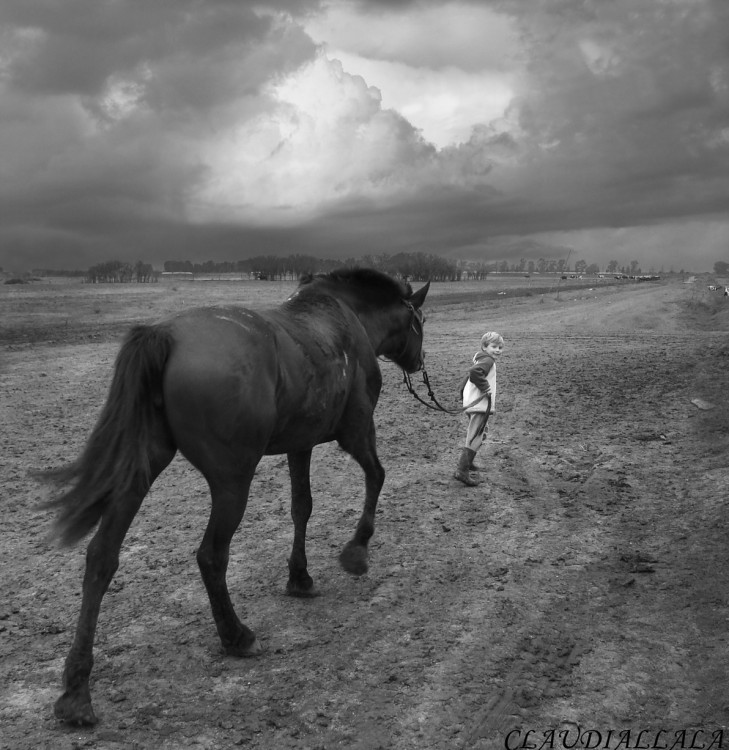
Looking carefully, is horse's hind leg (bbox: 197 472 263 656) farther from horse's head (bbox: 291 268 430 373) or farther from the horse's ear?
the horse's ear

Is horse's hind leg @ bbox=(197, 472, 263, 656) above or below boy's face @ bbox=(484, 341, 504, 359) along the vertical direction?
below

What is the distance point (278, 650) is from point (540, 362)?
43.9ft

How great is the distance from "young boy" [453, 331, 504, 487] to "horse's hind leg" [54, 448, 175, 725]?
4.74 metres

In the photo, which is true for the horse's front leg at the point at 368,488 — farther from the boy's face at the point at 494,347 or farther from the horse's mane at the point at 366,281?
the boy's face at the point at 494,347

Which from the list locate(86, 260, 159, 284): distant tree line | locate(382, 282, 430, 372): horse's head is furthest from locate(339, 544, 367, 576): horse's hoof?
locate(86, 260, 159, 284): distant tree line

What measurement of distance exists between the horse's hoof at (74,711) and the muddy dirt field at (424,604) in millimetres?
67

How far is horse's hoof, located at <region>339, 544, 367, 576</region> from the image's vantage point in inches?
223

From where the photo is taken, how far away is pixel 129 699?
3910 mm

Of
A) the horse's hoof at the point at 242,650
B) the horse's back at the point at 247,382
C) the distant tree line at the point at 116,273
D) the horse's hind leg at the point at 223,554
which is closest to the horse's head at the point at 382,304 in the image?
the horse's back at the point at 247,382

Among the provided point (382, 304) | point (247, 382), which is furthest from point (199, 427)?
point (382, 304)

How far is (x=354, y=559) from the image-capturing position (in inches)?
225

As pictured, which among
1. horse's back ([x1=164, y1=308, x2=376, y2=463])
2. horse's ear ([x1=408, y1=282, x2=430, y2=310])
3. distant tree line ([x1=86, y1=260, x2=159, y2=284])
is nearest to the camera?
horse's back ([x1=164, y1=308, x2=376, y2=463])

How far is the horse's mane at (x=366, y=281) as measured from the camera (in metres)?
6.07

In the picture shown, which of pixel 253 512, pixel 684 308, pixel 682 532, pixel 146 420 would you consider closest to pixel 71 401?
pixel 253 512
